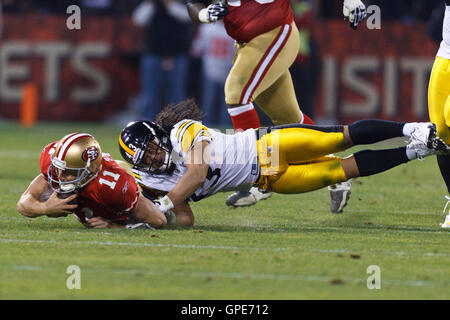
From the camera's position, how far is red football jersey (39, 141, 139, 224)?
6.07 meters

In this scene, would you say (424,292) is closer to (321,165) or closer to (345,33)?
(321,165)

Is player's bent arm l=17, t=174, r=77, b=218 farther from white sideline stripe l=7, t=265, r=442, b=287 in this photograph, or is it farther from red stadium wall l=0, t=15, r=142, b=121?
red stadium wall l=0, t=15, r=142, b=121

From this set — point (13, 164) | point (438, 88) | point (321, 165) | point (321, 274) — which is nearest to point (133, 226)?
point (321, 165)

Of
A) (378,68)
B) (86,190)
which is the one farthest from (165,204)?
(378,68)

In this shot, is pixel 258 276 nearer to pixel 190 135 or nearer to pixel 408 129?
pixel 190 135

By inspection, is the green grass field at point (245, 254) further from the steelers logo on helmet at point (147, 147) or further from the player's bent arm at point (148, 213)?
the steelers logo on helmet at point (147, 147)

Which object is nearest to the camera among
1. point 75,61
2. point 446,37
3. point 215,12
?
point 446,37

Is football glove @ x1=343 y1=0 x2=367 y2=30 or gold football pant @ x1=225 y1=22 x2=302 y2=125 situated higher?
football glove @ x1=343 y1=0 x2=367 y2=30

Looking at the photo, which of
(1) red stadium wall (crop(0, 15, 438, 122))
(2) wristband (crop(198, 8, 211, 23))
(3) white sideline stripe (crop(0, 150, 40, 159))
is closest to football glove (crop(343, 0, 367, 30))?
(2) wristband (crop(198, 8, 211, 23))

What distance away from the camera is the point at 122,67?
15.9 m

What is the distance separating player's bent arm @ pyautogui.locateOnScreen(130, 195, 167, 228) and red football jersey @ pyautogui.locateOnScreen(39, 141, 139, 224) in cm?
7

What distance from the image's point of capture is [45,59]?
15.8m

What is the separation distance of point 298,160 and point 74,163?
150 centimetres

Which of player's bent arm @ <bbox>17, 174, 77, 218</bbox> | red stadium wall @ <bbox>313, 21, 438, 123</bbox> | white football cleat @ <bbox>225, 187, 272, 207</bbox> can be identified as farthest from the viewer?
red stadium wall @ <bbox>313, 21, 438, 123</bbox>
